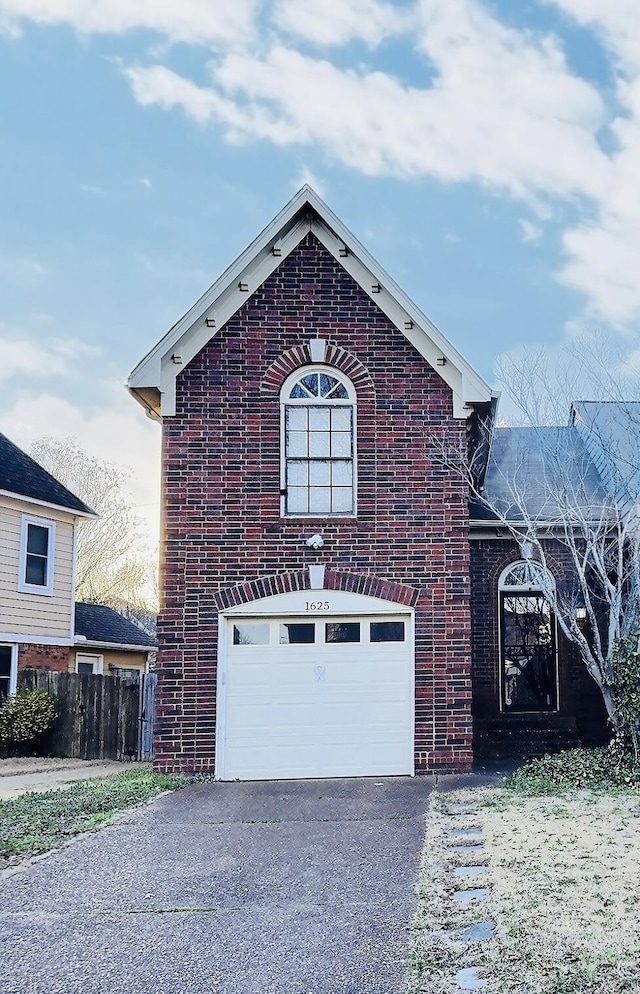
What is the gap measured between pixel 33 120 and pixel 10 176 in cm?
301

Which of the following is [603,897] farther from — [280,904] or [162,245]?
[162,245]

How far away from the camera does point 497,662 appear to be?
54.5ft

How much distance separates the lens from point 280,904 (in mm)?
7461

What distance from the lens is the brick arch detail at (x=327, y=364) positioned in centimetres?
1427

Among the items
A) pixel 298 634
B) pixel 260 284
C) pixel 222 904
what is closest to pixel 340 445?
pixel 260 284

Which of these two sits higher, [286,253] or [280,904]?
[286,253]

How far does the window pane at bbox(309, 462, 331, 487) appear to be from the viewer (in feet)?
46.4

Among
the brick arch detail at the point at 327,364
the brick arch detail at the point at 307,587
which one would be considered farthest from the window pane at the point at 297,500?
the brick arch detail at the point at 327,364

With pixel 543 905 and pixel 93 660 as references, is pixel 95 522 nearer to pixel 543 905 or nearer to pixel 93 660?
pixel 93 660

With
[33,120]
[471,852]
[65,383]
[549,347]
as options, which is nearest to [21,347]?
[65,383]

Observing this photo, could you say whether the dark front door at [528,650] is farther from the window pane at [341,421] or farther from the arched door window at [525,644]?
the window pane at [341,421]

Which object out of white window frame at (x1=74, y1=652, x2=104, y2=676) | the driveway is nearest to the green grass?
the driveway

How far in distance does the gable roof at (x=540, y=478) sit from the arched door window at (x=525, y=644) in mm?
1149

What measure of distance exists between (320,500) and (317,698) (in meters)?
2.73
